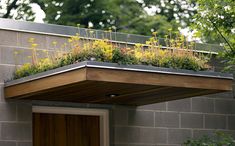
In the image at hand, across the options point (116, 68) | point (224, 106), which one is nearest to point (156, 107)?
point (224, 106)

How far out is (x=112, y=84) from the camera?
7.08m

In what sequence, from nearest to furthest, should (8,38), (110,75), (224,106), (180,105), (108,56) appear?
(110,75)
(108,56)
(8,38)
(180,105)
(224,106)

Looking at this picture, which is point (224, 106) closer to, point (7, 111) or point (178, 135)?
point (178, 135)

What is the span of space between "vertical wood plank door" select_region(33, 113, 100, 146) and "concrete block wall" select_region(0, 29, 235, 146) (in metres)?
0.21

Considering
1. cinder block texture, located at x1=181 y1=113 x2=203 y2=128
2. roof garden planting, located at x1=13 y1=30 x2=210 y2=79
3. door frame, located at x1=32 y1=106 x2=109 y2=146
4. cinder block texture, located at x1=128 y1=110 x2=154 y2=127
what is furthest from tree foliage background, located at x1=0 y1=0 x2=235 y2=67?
roof garden planting, located at x1=13 y1=30 x2=210 y2=79

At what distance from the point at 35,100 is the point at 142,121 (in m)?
1.67

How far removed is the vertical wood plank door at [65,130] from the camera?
8.40 meters

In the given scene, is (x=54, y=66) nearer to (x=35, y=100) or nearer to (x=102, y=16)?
(x=35, y=100)

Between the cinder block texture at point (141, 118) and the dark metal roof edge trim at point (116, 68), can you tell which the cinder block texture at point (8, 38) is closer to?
the dark metal roof edge trim at point (116, 68)

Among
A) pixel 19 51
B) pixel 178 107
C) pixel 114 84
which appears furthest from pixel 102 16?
pixel 114 84

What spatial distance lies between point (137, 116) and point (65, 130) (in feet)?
3.53

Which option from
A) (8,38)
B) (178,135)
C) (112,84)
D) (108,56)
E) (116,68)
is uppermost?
(8,38)

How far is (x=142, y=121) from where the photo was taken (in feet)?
30.0

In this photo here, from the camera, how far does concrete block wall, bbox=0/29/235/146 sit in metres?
7.99
